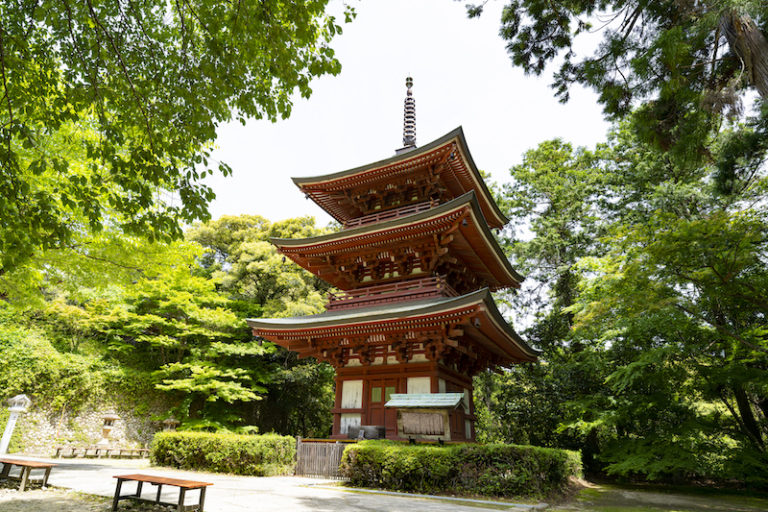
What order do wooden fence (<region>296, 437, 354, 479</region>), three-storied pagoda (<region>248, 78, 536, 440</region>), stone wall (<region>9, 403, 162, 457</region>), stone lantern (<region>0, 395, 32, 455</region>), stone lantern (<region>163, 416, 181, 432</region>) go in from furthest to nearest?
stone lantern (<region>163, 416, 181, 432</region>)
stone wall (<region>9, 403, 162, 457</region>)
stone lantern (<region>0, 395, 32, 455</region>)
three-storied pagoda (<region>248, 78, 536, 440</region>)
wooden fence (<region>296, 437, 354, 479</region>)

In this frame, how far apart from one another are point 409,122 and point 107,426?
64.2 ft

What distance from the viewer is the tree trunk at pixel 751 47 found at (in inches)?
244

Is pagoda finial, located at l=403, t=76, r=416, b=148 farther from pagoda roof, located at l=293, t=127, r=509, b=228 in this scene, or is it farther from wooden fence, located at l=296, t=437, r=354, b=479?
wooden fence, located at l=296, t=437, r=354, b=479

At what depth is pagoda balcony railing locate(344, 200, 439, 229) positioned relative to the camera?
1534 centimetres

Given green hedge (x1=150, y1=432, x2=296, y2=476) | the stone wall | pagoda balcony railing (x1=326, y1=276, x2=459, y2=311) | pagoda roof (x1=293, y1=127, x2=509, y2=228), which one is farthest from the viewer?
the stone wall

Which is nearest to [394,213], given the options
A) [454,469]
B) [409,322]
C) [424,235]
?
[424,235]

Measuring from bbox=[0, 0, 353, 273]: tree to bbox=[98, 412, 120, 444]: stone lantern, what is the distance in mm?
16460

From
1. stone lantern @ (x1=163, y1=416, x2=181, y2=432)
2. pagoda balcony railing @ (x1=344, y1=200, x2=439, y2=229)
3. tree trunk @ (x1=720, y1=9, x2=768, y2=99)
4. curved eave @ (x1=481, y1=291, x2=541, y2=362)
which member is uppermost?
pagoda balcony railing @ (x1=344, y1=200, x2=439, y2=229)

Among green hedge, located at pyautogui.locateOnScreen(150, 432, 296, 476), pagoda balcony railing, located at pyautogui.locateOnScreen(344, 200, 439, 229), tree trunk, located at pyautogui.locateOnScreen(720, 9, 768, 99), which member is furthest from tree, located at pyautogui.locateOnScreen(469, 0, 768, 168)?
green hedge, located at pyautogui.locateOnScreen(150, 432, 296, 476)

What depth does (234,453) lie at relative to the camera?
478 inches

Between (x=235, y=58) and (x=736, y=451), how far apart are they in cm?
1686

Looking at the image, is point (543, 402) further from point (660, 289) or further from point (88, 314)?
point (88, 314)

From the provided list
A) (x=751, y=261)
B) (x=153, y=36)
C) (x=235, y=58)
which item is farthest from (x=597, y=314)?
(x=153, y=36)

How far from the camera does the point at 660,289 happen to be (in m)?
10.9
